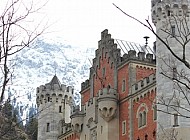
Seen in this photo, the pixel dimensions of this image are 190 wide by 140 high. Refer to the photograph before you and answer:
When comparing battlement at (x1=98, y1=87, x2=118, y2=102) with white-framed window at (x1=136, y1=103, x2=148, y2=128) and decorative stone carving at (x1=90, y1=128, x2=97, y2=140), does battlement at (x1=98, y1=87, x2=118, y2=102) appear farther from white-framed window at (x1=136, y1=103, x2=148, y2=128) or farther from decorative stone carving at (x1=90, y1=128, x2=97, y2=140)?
decorative stone carving at (x1=90, y1=128, x2=97, y2=140)

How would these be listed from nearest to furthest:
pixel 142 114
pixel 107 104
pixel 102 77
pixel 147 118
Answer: pixel 147 118 → pixel 142 114 → pixel 107 104 → pixel 102 77

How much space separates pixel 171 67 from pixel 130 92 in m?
11.3

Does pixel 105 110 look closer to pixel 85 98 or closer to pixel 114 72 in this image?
pixel 114 72

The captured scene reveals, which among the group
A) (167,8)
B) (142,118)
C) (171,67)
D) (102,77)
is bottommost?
(142,118)

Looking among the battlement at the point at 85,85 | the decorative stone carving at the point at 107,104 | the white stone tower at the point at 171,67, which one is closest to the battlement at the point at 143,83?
the decorative stone carving at the point at 107,104

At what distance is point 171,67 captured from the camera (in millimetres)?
36625

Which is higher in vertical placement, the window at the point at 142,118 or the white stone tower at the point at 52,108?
the white stone tower at the point at 52,108

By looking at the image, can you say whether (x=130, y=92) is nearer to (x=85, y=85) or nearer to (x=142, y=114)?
(x=142, y=114)

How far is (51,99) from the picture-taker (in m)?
62.9

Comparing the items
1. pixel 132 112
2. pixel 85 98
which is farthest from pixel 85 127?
pixel 132 112

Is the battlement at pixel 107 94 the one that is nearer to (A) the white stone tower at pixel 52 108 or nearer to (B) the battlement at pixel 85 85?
(B) the battlement at pixel 85 85

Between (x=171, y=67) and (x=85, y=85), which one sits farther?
(x=85, y=85)

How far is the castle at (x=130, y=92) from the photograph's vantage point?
1523 inches

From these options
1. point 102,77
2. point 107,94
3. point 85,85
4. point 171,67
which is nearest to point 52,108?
point 85,85
